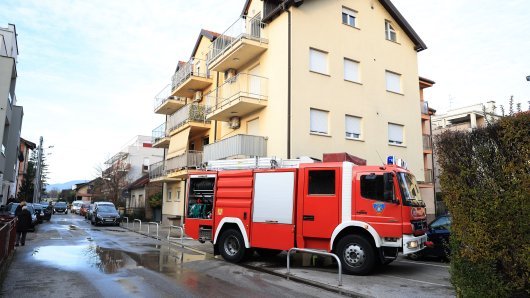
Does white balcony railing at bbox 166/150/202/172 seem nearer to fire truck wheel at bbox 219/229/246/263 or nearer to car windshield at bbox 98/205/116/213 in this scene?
car windshield at bbox 98/205/116/213

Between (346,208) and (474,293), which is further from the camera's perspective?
(346,208)

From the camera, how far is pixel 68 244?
55.1 feet

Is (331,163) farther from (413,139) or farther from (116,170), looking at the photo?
(116,170)

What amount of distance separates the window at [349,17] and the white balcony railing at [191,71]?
33.6ft

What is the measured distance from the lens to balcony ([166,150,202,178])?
25.7 metres

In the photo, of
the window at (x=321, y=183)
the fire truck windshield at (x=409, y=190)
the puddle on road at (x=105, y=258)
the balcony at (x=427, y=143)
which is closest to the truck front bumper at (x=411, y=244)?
the fire truck windshield at (x=409, y=190)

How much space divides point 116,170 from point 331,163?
1853 inches

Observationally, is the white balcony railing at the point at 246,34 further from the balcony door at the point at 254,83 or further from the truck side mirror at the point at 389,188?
the truck side mirror at the point at 389,188

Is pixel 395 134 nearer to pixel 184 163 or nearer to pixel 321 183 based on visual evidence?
pixel 184 163

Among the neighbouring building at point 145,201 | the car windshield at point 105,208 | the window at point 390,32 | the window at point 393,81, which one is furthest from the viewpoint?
the neighbouring building at point 145,201

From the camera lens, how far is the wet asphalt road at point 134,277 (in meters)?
8.16

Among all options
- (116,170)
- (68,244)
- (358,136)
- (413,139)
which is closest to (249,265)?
(68,244)

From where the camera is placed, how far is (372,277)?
993 cm

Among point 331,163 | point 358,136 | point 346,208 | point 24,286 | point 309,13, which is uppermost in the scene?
point 309,13
